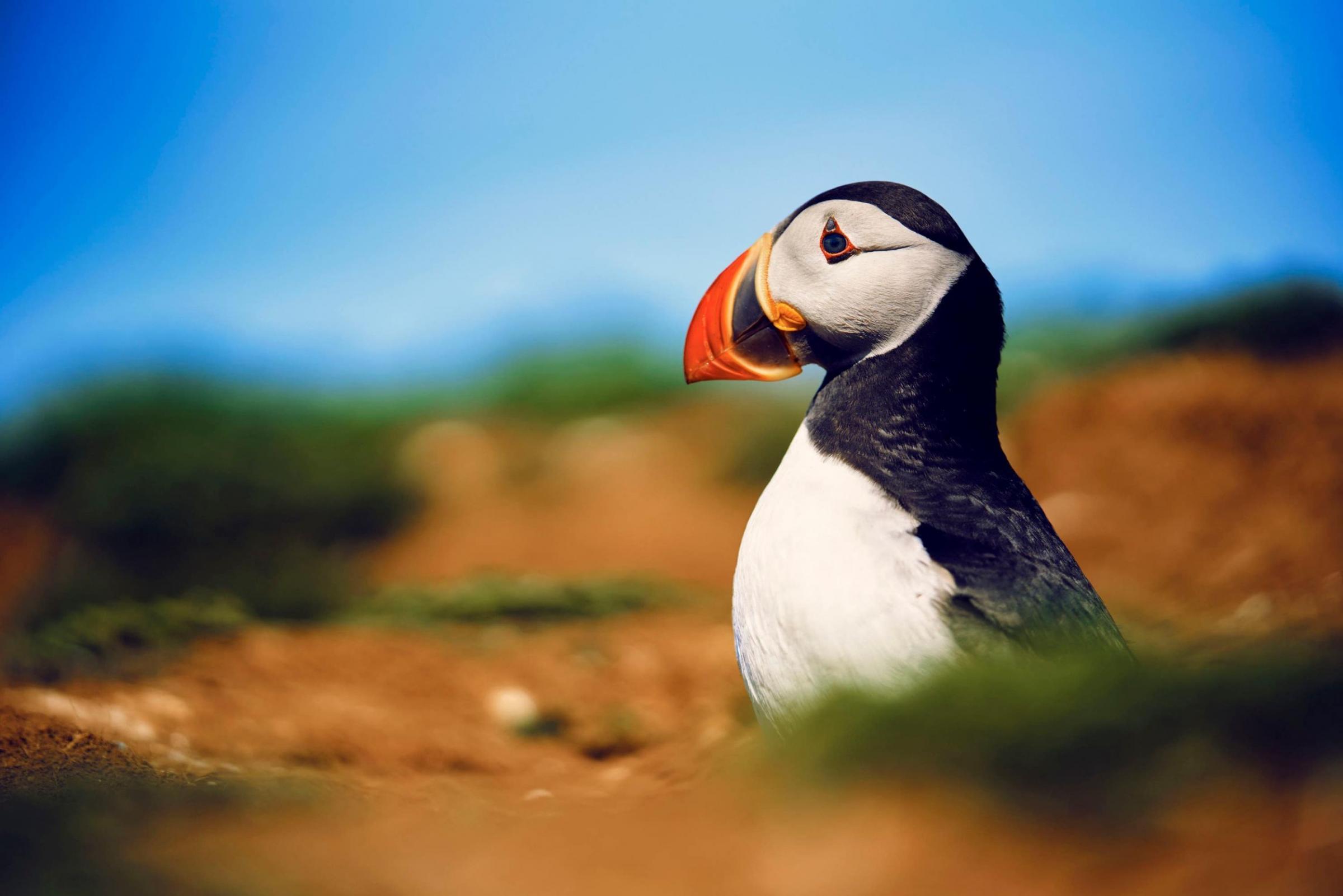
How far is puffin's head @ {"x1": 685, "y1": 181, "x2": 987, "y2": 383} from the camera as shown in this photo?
269 centimetres

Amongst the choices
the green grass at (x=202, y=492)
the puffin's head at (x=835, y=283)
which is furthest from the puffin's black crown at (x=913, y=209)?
the green grass at (x=202, y=492)

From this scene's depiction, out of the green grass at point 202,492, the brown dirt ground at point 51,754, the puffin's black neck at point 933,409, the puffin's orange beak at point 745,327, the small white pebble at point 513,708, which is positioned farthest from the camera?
the green grass at point 202,492

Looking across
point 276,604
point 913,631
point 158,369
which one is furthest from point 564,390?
point 913,631

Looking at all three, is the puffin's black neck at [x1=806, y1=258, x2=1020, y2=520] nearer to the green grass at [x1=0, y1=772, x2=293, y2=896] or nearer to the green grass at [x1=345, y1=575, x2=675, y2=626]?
the green grass at [x1=0, y1=772, x2=293, y2=896]

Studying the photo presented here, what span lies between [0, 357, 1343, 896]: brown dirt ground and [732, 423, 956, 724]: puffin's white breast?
28 centimetres

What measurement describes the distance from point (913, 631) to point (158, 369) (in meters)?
10.7

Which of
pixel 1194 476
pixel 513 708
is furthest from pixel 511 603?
pixel 1194 476

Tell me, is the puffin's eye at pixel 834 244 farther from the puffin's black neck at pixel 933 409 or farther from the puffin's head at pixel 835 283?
the puffin's black neck at pixel 933 409

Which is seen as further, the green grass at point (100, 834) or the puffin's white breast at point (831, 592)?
the puffin's white breast at point (831, 592)

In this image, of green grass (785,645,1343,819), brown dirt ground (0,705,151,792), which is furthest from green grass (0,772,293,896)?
green grass (785,645,1343,819)

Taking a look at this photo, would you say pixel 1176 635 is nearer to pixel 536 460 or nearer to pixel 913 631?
pixel 913 631

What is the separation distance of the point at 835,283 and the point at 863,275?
8 cm

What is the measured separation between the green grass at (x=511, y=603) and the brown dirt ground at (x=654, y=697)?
0.28 meters

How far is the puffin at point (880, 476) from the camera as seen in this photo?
7.54 ft
